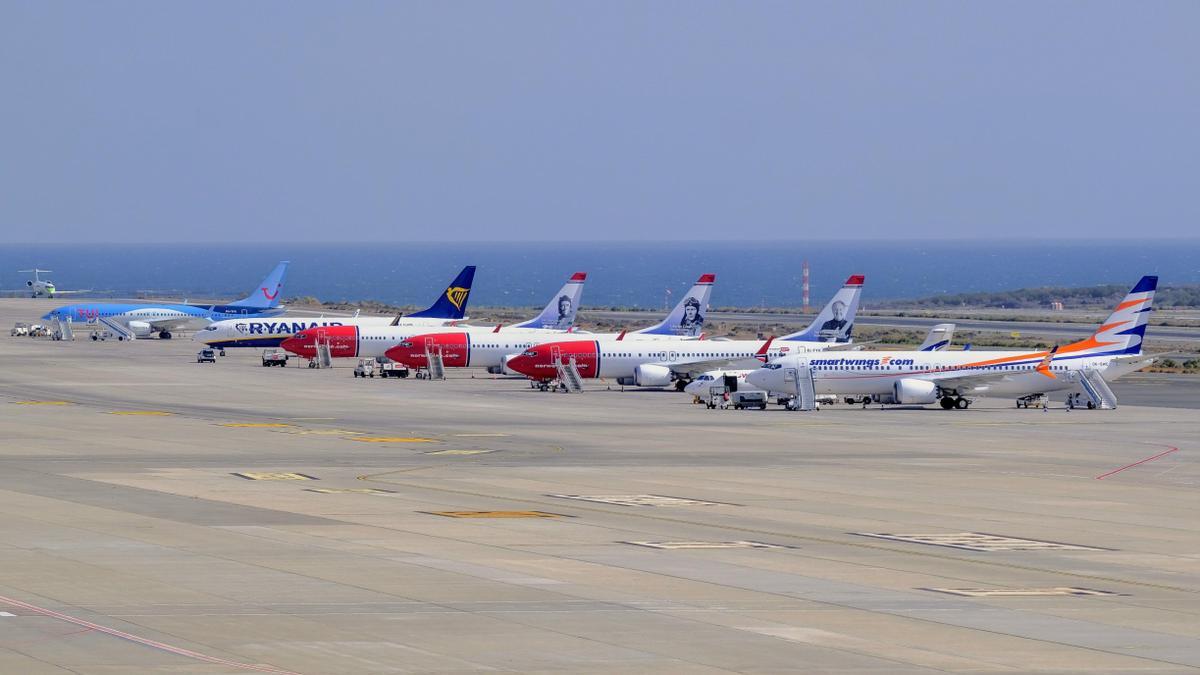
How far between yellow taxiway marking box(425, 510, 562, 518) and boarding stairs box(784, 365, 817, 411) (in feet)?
164

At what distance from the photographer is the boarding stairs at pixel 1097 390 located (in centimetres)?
9381

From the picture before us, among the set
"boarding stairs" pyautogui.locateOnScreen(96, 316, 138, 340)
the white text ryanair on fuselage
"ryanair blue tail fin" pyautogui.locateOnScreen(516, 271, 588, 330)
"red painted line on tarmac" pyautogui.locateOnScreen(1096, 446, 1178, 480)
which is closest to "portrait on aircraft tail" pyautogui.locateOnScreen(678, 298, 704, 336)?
"ryanair blue tail fin" pyautogui.locateOnScreen(516, 271, 588, 330)

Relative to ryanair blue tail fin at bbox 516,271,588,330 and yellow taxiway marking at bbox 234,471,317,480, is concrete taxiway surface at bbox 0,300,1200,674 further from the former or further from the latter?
ryanair blue tail fin at bbox 516,271,588,330

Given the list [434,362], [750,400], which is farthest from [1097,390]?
[434,362]

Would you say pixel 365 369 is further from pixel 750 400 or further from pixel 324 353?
pixel 750 400

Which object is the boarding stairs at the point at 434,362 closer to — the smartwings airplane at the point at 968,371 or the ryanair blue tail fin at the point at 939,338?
the smartwings airplane at the point at 968,371

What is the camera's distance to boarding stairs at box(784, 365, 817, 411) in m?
93.2

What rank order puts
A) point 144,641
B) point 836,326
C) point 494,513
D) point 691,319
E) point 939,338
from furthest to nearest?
point 691,319
point 836,326
point 939,338
point 494,513
point 144,641

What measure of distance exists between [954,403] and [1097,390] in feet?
26.6

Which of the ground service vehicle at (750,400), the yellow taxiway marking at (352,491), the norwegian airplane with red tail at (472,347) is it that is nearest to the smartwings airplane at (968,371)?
the ground service vehicle at (750,400)

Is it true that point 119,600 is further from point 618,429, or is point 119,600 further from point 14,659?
point 618,429

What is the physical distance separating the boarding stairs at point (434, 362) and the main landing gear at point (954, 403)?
3737cm

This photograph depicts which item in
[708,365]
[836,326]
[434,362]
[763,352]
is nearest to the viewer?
[763,352]

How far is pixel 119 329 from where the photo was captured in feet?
553
